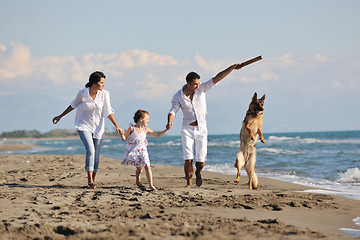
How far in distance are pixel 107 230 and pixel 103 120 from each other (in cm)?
351

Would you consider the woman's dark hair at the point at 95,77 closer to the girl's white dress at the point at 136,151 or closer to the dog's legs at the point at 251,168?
the girl's white dress at the point at 136,151

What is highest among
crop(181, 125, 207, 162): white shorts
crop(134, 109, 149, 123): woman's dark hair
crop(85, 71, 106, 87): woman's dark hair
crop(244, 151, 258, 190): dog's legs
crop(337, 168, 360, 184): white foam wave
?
crop(85, 71, 106, 87): woman's dark hair

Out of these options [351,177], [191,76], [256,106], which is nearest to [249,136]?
[256,106]

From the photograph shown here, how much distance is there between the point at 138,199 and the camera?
552cm

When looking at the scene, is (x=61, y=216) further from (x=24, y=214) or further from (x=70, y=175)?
(x=70, y=175)

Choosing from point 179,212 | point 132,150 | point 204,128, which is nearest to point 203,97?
point 204,128

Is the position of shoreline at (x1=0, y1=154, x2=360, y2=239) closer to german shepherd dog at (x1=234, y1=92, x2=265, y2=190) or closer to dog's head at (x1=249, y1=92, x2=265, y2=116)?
german shepherd dog at (x1=234, y1=92, x2=265, y2=190)

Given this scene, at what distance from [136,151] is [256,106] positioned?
89.1 inches

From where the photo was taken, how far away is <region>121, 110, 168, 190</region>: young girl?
6.64 metres

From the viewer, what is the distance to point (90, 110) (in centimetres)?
675

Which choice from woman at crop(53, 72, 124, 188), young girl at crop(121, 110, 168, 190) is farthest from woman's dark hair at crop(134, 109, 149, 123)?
woman at crop(53, 72, 124, 188)

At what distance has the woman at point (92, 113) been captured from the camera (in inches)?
264

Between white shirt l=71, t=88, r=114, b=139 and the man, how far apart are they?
48.9 inches

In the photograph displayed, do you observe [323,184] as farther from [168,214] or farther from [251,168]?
[168,214]
